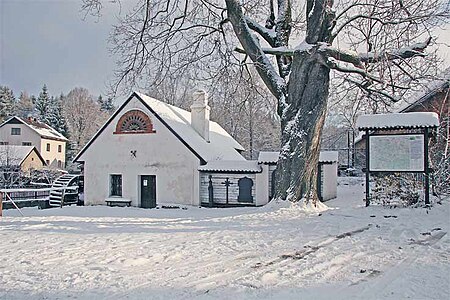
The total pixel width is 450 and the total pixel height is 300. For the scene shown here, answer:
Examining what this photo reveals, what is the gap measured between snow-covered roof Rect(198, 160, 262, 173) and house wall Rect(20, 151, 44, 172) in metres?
32.1

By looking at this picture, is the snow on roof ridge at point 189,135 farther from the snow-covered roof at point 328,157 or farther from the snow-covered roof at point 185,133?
the snow-covered roof at point 328,157

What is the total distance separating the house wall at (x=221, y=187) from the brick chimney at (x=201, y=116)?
14.3 ft

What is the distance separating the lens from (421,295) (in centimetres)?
504

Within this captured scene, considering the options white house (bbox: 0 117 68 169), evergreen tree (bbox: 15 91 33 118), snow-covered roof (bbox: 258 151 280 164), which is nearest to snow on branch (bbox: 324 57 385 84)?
snow-covered roof (bbox: 258 151 280 164)

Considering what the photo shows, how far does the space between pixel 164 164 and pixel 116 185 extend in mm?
3566

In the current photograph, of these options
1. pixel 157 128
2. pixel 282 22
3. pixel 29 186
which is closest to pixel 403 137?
pixel 282 22

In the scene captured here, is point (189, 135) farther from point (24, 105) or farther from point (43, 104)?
point (24, 105)

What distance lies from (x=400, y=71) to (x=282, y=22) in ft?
15.0

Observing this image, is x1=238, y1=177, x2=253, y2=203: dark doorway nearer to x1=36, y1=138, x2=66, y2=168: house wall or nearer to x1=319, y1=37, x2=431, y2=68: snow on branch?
x1=319, y1=37, x2=431, y2=68: snow on branch

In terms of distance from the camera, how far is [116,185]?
2483cm

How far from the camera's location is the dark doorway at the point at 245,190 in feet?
69.3

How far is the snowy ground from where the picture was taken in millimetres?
A: 5301

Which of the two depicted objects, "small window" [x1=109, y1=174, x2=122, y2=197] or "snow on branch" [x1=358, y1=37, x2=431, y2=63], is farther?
"small window" [x1=109, y1=174, x2=122, y2=197]

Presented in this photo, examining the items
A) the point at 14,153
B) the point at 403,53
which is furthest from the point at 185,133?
the point at 14,153
